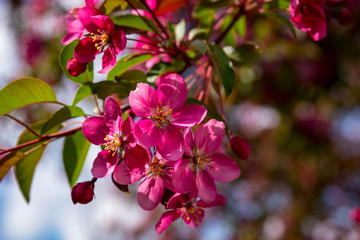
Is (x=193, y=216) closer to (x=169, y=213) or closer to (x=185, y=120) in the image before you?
(x=169, y=213)

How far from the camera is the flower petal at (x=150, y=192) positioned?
2.75ft

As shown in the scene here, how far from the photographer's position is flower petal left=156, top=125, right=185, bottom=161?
797mm

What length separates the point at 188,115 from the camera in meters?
0.87

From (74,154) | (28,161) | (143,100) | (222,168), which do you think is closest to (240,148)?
(222,168)

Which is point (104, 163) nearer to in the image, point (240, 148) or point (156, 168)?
point (156, 168)

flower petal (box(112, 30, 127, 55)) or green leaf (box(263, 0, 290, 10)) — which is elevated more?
flower petal (box(112, 30, 127, 55))

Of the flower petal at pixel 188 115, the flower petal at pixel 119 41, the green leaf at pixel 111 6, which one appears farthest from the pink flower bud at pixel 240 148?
the green leaf at pixel 111 6

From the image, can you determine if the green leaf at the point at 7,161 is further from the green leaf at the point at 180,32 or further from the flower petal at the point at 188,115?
the green leaf at the point at 180,32

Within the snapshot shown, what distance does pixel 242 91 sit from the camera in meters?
2.63

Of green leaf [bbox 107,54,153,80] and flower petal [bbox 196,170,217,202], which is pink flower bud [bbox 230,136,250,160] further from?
green leaf [bbox 107,54,153,80]

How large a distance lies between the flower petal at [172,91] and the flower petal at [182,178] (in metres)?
0.15

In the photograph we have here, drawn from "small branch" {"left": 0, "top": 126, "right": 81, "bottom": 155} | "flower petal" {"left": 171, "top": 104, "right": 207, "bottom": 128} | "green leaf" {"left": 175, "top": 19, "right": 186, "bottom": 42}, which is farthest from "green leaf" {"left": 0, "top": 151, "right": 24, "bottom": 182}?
"green leaf" {"left": 175, "top": 19, "right": 186, "bottom": 42}

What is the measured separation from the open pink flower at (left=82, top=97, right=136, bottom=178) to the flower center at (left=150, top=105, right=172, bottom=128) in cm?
6

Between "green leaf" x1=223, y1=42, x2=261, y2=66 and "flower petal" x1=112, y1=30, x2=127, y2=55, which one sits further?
"green leaf" x1=223, y1=42, x2=261, y2=66
